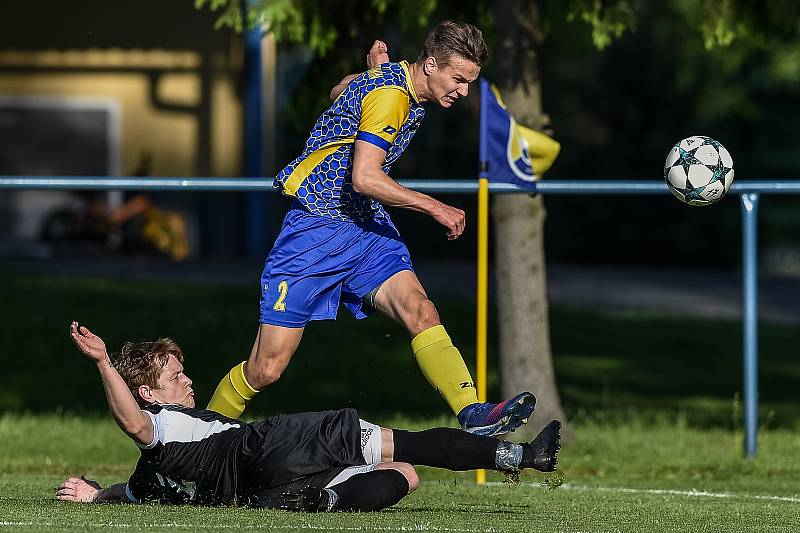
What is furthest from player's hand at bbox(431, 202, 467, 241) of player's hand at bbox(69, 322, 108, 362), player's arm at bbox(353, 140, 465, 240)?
player's hand at bbox(69, 322, 108, 362)

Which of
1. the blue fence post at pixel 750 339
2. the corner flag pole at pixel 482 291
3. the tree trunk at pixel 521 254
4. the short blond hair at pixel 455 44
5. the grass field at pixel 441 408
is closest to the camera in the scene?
the grass field at pixel 441 408

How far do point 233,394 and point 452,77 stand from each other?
5.90 feet

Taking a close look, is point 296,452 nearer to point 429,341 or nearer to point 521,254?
point 429,341

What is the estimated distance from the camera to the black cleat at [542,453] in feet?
20.5

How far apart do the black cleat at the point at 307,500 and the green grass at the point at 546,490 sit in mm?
108

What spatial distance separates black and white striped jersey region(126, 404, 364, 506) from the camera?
643 centimetres

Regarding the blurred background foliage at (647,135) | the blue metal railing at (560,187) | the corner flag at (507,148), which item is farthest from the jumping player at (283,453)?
the blurred background foliage at (647,135)

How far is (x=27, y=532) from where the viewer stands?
5.70 meters

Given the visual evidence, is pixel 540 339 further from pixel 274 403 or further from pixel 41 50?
pixel 41 50

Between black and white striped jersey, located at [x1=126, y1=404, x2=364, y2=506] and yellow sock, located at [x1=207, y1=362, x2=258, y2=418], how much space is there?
904mm

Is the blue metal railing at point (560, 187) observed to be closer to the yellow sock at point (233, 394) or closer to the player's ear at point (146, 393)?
the yellow sock at point (233, 394)

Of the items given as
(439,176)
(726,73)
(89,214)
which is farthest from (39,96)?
(726,73)

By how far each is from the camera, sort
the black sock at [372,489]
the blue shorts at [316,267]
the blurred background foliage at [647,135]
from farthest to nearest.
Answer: the blurred background foliage at [647,135], the blue shorts at [316,267], the black sock at [372,489]

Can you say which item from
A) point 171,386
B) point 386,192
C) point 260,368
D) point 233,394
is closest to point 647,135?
point 233,394
